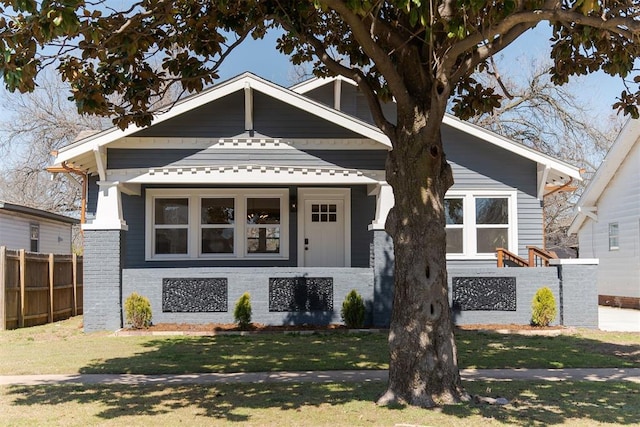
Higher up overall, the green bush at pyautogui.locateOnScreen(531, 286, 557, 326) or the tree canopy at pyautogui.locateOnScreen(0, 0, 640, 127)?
the tree canopy at pyautogui.locateOnScreen(0, 0, 640, 127)

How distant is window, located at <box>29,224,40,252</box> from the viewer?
2183 centimetres

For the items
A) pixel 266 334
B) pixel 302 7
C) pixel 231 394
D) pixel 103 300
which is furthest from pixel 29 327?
pixel 302 7

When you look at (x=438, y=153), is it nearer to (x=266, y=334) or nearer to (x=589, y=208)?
(x=266, y=334)

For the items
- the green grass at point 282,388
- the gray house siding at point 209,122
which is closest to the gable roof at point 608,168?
the green grass at point 282,388

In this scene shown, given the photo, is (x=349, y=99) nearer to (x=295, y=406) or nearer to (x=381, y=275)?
(x=381, y=275)

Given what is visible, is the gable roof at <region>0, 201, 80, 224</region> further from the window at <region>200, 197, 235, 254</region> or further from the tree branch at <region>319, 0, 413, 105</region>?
the tree branch at <region>319, 0, 413, 105</region>

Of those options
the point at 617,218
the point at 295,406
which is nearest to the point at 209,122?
the point at 295,406

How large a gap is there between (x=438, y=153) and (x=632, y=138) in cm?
1398

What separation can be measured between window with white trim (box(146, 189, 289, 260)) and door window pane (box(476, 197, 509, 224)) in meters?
4.97

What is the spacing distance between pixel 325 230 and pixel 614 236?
1053 centimetres

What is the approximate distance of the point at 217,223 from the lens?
16.0 metres

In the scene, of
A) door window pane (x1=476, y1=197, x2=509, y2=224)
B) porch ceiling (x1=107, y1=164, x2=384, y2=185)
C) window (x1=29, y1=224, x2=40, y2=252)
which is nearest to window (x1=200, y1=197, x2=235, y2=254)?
porch ceiling (x1=107, y1=164, x2=384, y2=185)

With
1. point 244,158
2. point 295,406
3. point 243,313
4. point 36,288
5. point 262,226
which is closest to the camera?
point 295,406

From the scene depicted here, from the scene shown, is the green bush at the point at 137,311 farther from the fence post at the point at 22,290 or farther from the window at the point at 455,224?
the window at the point at 455,224
